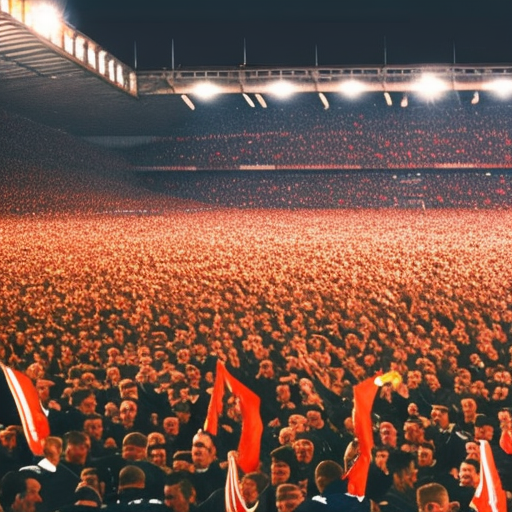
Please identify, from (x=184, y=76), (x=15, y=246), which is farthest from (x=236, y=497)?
(x=184, y=76)

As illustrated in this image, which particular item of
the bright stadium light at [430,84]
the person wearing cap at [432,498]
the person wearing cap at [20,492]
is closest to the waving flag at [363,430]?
the person wearing cap at [432,498]

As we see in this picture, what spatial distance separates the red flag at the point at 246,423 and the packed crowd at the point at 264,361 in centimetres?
10

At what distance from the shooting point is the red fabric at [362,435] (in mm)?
6723

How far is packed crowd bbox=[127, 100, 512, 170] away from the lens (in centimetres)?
5319

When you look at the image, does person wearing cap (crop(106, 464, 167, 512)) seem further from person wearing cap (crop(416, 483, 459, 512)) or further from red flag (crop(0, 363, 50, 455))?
person wearing cap (crop(416, 483, 459, 512))

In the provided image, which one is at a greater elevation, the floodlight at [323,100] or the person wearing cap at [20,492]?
the floodlight at [323,100]

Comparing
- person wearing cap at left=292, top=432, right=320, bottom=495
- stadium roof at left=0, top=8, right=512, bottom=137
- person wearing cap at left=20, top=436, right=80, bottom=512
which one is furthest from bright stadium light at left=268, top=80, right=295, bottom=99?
person wearing cap at left=20, top=436, right=80, bottom=512

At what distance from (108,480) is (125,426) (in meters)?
0.88

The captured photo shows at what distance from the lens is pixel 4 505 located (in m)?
6.58

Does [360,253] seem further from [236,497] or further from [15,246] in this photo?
[236,497]

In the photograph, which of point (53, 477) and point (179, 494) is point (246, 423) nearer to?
point (179, 494)

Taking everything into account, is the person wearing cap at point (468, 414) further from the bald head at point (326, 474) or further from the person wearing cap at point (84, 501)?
the person wearing cap at point (84, 501)

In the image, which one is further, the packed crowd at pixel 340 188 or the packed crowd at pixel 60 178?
the packed crowd at pixel 340 188

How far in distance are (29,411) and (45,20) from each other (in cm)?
2703
